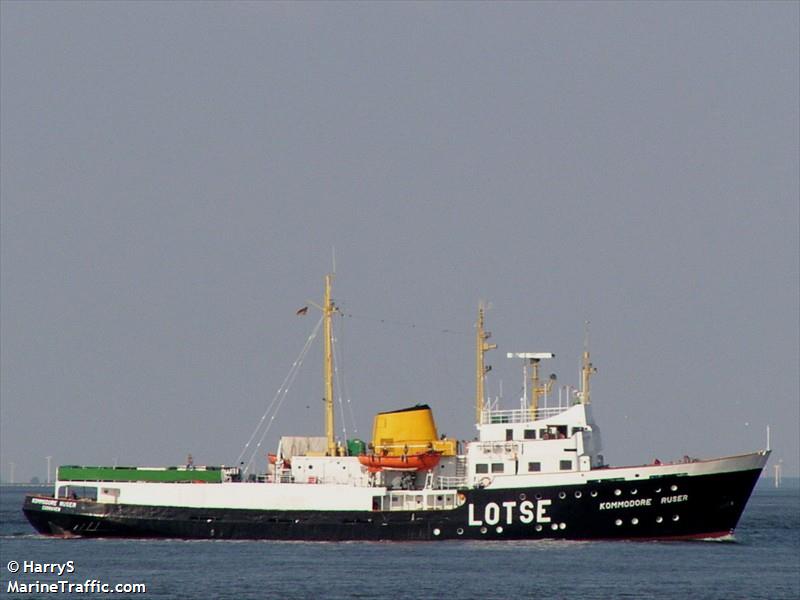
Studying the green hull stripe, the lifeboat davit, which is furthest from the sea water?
the lifeboat davit

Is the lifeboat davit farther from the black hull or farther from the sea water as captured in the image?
the sea water

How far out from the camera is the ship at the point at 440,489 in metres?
73.7

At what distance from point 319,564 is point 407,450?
11.4m

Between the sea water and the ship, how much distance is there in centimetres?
102

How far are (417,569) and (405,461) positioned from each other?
12108 millimetres

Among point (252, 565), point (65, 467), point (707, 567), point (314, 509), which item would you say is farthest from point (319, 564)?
point (65, 467)

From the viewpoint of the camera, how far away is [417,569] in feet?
210

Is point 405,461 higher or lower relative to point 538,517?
higher

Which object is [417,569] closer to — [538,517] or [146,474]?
[538,517]

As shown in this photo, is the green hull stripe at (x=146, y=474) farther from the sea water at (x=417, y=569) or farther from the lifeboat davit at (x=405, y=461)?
the lifeboat davit at (x=405, y=461)

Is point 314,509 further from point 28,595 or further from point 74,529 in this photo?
point 28,595

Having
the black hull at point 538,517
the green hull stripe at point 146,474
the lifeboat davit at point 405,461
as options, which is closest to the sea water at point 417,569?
the black hull at point 538,517

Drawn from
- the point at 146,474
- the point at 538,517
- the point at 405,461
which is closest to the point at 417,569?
the point at 538,517

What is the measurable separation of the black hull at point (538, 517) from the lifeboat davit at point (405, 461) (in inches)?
85.9
